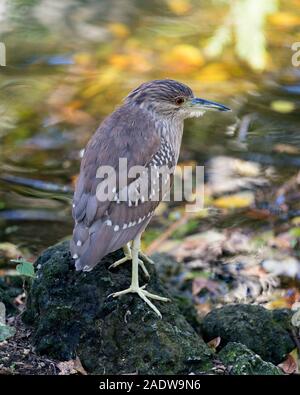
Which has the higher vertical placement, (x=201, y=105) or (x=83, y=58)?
(x=201, y=105)

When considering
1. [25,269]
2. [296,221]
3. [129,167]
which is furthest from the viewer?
[296,221]

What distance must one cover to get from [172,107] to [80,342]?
1.99 m

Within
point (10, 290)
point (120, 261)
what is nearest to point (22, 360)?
point (120, 261)

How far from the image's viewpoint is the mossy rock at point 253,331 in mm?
5902

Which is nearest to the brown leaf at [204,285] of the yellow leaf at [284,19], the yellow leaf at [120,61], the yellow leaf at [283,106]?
the yellow leaf at [283,106]

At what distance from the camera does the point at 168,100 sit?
625 centimetres

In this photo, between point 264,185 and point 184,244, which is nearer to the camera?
point 184,244

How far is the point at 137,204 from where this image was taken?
570 centimetres

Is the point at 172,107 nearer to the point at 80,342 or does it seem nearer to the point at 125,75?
the point at 80,342

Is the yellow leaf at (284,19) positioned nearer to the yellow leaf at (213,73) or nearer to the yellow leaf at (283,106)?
the yellow leaf at (213,73)

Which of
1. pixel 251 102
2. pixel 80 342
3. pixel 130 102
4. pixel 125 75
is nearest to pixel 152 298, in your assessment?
pixel 80 342

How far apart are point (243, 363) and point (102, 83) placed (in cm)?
727

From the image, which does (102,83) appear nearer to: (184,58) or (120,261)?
(184,58)

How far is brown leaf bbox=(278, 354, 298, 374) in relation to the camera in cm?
586
